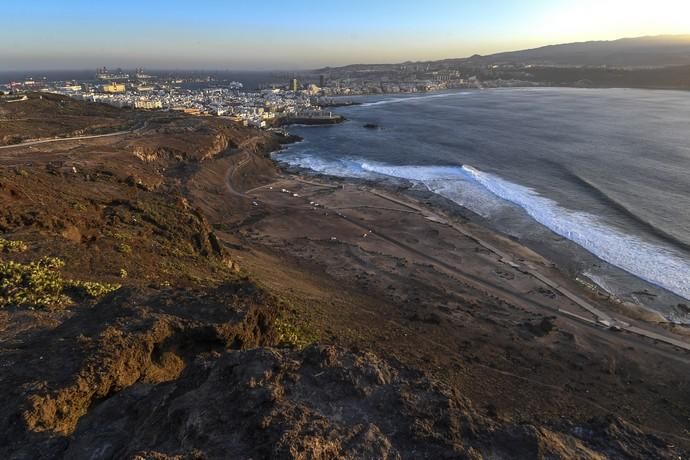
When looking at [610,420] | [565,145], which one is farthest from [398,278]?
[565,145]

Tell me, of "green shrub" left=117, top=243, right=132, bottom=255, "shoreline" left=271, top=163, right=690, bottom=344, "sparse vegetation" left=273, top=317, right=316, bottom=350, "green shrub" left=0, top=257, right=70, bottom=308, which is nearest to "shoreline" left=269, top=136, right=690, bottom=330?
"shoreline" left=271, top=163, right=690, bottom=344

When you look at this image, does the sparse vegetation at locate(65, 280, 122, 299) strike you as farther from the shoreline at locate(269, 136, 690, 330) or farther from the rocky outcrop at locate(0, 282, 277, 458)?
the shoreline at locate(269, 136, 690, 330)

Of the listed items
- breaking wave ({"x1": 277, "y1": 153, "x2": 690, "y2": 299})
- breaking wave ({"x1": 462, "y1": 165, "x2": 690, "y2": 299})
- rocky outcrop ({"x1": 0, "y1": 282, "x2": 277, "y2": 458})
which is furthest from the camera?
breaking wave ({"x1": 277, "y1": 153, "x2": 690, "y2": 299})

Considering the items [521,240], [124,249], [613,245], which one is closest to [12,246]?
[124,249]

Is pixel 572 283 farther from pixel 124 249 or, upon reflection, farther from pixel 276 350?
pixel 276 350

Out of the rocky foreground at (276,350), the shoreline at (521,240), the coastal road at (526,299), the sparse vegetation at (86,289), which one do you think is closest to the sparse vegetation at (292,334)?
the rocky foreground at (276,350)
